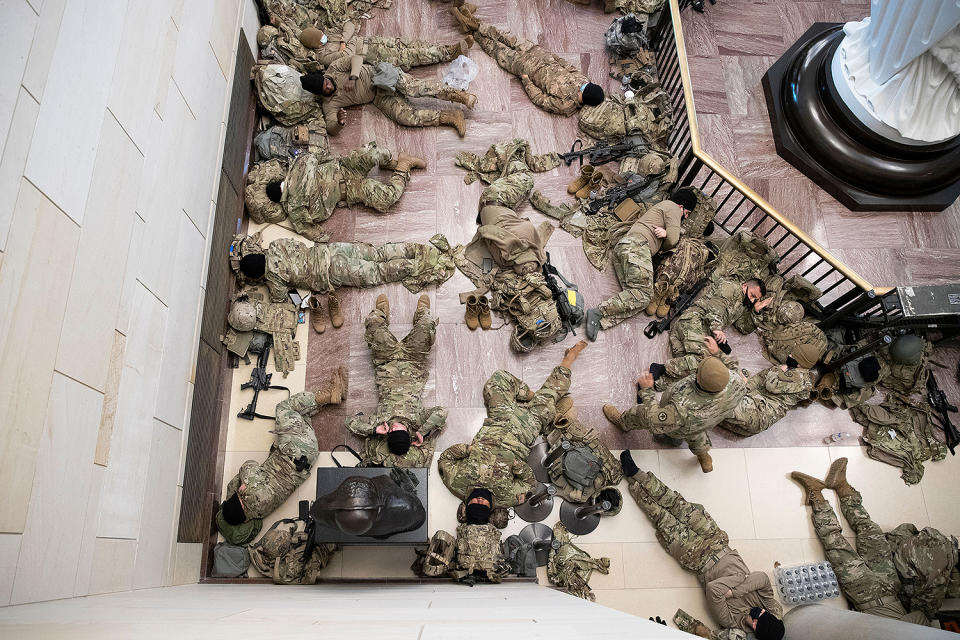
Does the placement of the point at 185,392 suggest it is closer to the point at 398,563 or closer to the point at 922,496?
the point at 398,563

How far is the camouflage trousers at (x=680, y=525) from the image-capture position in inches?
198

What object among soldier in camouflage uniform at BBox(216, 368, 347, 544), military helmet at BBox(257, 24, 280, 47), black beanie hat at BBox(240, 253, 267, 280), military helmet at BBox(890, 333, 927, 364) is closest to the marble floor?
soldier in camouflage uniform at BBox(216, 368, 347, 544)

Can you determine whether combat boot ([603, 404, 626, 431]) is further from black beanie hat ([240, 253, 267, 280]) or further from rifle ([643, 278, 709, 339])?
black beanie hat ([240, 253, 267, 280])

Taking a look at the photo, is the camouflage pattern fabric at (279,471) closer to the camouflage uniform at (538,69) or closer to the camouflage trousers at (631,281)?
the camouflage trousers at (631,281)

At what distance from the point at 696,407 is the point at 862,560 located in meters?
2.12

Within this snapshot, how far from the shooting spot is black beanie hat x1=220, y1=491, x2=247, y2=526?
4.85m

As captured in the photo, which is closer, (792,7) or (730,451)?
(730,451)

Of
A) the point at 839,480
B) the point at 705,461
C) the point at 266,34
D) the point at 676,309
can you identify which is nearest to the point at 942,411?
the point at 839,480

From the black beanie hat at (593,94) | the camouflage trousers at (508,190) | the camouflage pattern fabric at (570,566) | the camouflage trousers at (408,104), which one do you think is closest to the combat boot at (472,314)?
the camouflage trousers at (508,190)

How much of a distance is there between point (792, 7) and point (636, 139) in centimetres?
325

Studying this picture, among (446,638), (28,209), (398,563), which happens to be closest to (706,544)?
(398,563)

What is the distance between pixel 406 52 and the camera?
6.68 metres

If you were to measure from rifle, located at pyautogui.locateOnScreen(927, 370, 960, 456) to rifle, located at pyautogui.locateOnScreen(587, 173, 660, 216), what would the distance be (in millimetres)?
3273

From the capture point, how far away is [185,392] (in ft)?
15.5
